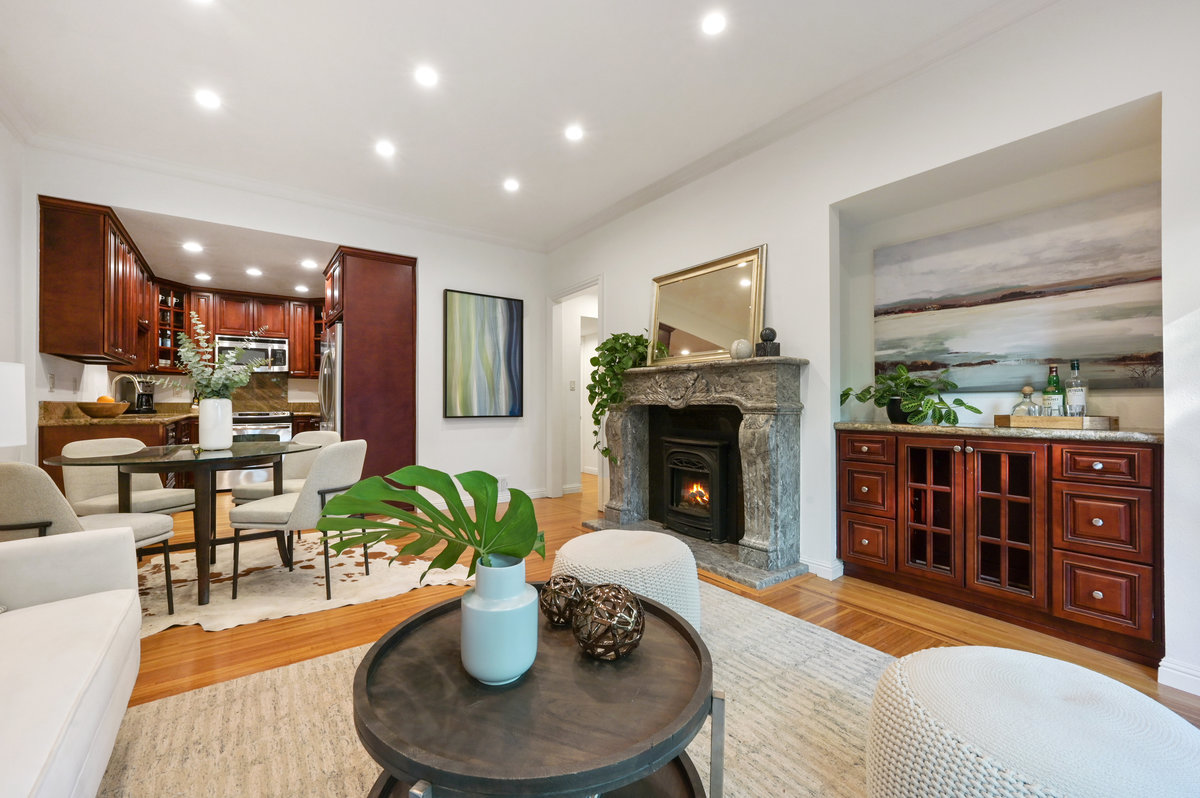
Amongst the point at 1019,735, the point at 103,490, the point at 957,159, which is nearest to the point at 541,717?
the point at 1019,735

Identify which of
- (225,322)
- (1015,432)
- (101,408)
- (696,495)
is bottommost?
(696,495)

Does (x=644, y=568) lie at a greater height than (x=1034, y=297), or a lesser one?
lesser

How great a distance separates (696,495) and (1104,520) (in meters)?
2.21

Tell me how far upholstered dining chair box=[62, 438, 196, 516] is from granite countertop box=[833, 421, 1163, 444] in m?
3.89

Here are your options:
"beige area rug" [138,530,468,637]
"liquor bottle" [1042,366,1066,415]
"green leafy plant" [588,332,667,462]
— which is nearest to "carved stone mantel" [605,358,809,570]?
"green leafy plant" [588,332,667,462]

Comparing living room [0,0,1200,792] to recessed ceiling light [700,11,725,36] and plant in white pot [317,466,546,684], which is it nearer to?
recessed ceiling light [700,11,725,36]

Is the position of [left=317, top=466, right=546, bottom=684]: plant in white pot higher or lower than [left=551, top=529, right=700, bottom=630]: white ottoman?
higher

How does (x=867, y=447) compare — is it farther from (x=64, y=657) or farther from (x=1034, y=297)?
A: (x=64, y=657)

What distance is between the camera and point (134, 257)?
14.5 feet

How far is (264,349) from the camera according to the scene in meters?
6.29

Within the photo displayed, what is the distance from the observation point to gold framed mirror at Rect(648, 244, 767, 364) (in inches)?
135

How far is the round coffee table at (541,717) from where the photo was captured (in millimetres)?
810

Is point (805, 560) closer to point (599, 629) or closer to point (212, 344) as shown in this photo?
point (599, 629)

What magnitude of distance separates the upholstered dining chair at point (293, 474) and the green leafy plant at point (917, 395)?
3.56 m
